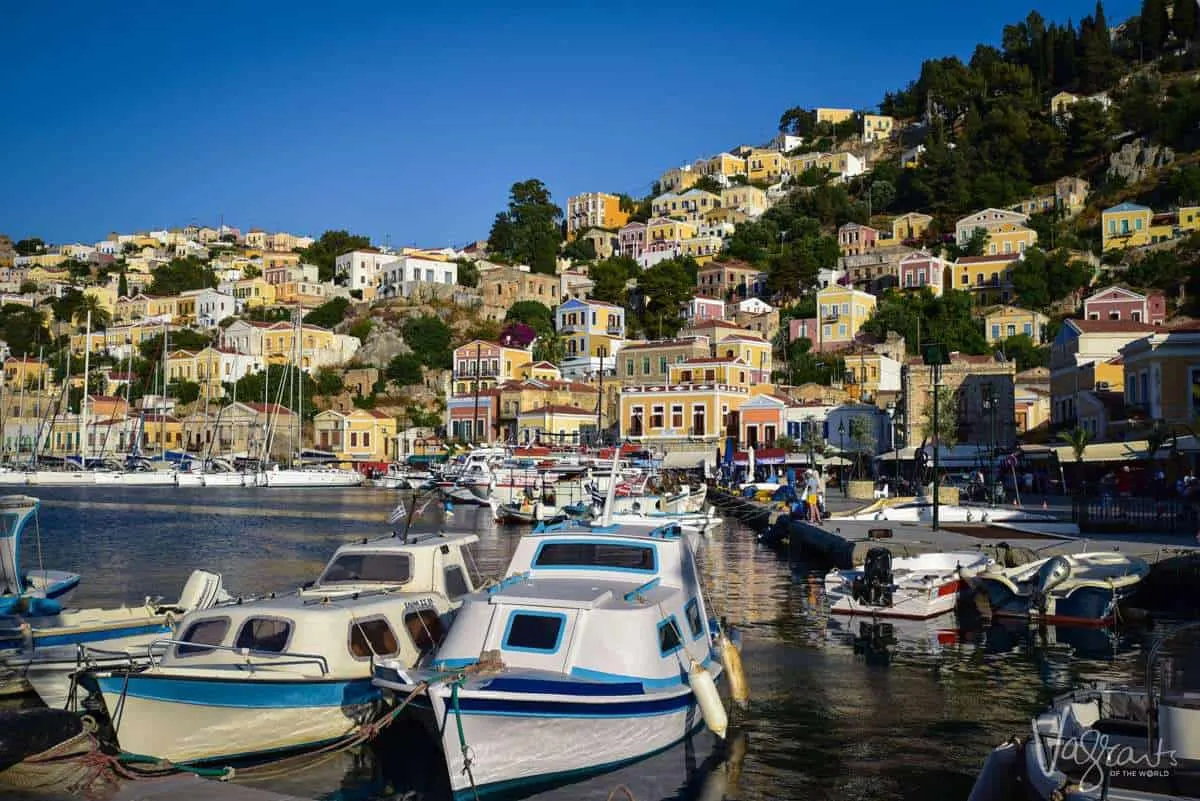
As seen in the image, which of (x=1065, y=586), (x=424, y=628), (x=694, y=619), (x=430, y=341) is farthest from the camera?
(x=430, y=341)

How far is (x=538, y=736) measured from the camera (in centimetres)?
1167

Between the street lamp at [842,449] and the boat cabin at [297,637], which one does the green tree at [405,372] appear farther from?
the boat cabin at [297,637]

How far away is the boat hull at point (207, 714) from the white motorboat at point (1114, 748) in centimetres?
766

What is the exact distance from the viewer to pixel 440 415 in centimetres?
10950

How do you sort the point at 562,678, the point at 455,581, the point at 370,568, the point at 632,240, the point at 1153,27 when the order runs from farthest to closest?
1. the point at 632,240
2. the point at 1153,27
3. the point at 455,581
4. the point at 370,568
5. the point at 562,678

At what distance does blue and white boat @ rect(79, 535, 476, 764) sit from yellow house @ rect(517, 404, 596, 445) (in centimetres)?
7442

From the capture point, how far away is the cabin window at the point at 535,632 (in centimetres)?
1256

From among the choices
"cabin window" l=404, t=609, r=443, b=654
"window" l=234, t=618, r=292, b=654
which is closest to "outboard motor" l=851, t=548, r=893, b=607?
"cabin window" l=404, t=609, r=443, b=654

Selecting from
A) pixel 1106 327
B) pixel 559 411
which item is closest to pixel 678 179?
pixel 559 411

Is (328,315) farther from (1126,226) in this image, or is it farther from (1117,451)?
(1117,451)

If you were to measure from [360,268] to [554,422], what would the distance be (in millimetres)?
69933

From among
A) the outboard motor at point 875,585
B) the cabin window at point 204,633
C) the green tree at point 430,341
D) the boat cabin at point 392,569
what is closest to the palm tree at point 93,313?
the green tree at point 430,341

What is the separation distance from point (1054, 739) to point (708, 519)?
34260 millimetres

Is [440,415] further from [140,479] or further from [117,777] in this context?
[117,777]
